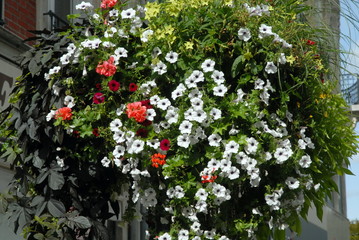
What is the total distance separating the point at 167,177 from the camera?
5270 mm

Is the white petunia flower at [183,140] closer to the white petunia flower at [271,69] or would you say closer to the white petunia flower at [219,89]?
the white petunia flower at [219,89]

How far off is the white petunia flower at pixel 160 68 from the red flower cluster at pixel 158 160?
59 cm

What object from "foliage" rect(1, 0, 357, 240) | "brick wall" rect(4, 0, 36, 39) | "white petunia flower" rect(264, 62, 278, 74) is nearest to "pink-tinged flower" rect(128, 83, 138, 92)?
"foliage" rect(1, 0, 357, 240)

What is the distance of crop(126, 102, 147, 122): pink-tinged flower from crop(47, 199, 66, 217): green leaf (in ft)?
2.84

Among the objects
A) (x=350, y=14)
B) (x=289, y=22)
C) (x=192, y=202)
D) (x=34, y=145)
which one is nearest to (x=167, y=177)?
(x=192, y=202)

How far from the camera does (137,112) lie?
5.32 meters

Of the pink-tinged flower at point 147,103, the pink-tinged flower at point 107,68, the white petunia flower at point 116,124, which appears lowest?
the white petunia flower at point 116,124

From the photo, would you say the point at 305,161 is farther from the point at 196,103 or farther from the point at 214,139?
the point at 196,103

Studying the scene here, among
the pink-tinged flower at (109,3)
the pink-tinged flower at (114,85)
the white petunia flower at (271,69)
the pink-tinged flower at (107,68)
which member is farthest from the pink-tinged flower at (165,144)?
the pink-tinged flower at (109,3)

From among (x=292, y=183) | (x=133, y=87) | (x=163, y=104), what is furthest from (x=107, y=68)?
(x=292, y=183)

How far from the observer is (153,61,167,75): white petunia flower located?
537 centimetres

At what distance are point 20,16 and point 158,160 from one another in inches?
155

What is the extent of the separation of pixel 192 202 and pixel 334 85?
1533 millimetres

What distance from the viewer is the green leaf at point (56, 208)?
216 inches
